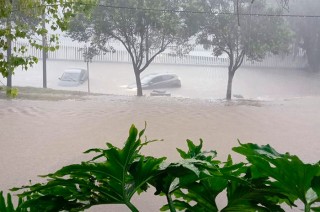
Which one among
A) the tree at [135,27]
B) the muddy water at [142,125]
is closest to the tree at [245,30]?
the tree at [135,27]

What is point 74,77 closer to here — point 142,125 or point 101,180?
point 142,125

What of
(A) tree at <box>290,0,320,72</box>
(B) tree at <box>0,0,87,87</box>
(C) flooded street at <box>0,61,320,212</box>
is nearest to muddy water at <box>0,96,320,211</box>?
(C) flooded street at <box>0,61,320,212</box>

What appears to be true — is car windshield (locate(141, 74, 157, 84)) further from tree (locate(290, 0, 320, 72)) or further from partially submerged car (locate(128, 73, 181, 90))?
tree (locate(290, 0, 320, 72))

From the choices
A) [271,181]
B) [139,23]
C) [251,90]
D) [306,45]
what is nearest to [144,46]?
[139,23]

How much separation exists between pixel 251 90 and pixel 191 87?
2.65ft

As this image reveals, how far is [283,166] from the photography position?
295 millimetres

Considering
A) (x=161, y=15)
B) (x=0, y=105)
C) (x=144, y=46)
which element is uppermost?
(x=161, y=15)

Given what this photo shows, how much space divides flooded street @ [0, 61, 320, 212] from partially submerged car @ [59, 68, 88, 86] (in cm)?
7

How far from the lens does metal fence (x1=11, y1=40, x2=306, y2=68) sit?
469cm

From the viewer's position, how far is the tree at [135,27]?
418 centimetres

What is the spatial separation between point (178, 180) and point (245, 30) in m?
4.49

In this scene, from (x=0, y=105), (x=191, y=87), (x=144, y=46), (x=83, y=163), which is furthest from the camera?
(x=191, y=87)

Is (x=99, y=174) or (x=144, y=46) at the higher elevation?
(x=144, y=46)

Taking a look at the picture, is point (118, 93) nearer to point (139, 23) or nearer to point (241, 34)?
point (139, 23)
